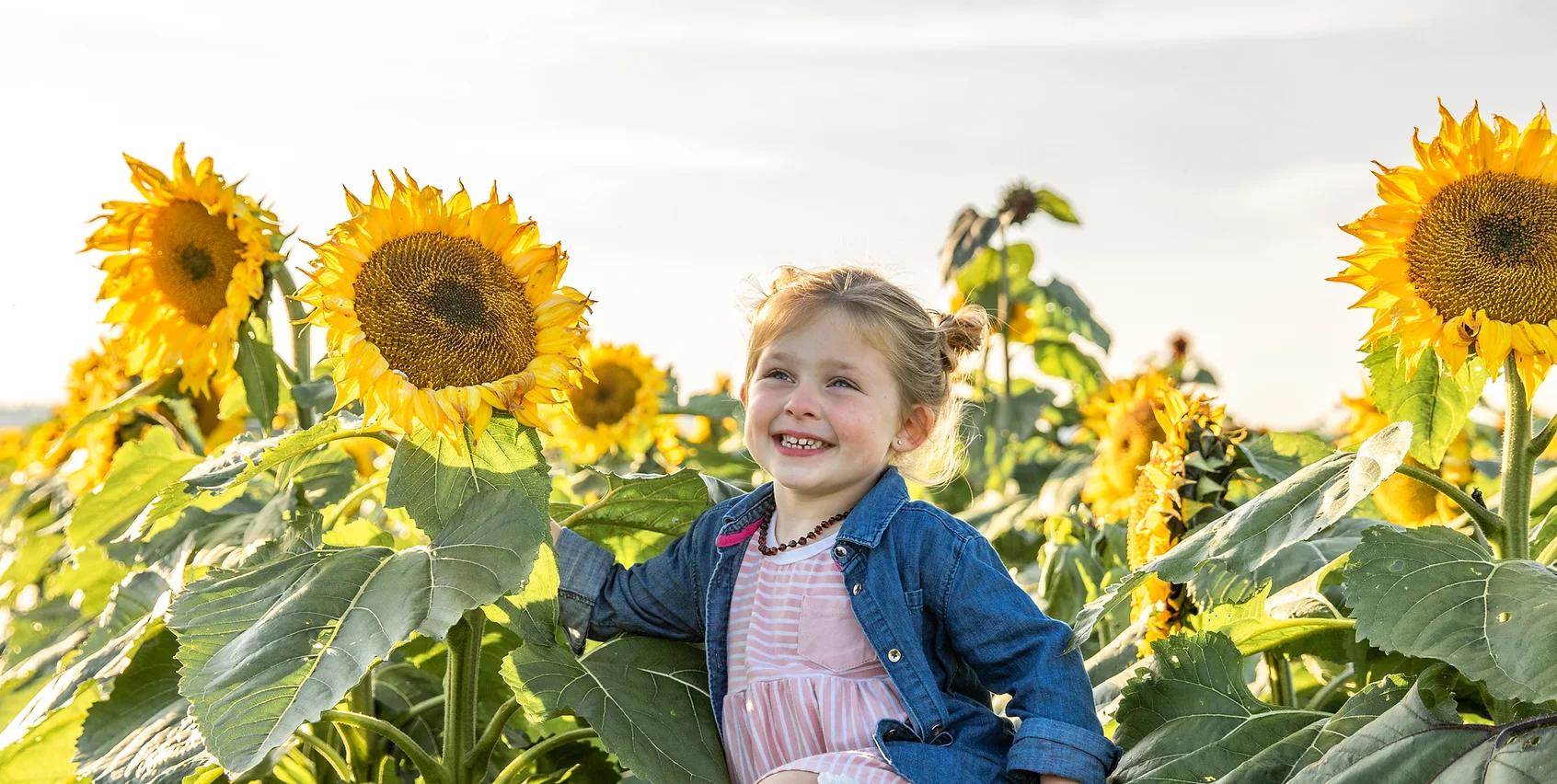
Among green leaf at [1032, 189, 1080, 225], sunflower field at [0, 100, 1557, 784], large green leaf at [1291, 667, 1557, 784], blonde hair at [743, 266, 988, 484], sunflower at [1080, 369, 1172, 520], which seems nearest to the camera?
large green leaf at [1291, 667, 1557, 784]

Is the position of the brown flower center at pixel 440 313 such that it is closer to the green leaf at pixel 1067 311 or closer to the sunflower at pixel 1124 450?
the sunflower at pixel 1124 450

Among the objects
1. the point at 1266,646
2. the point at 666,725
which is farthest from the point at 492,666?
the point at 1266,646

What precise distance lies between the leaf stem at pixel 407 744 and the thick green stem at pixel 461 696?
0.02m

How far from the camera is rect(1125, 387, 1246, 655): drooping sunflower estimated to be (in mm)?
2400

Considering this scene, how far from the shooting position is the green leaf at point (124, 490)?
2.73m

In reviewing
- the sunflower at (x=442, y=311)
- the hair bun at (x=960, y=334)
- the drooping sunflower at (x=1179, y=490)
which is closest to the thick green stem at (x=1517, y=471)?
the drooping sunflower at (x=1179, y=490)

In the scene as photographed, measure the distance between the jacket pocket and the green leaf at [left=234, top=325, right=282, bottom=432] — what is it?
3.76ft

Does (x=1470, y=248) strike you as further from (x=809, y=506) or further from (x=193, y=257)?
(x=193, y=257)

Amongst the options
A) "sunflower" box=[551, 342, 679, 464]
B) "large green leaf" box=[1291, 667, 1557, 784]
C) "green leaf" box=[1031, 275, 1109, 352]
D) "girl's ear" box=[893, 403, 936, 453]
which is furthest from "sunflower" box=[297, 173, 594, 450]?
"green leaf" box=[1031, 275, 1109, 352]

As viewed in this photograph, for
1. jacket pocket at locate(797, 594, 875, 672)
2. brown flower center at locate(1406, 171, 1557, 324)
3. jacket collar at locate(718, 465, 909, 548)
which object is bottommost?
jacket pocket at locate(797, 594, 875, 672)

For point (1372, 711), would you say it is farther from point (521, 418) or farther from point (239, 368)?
point (239, 368)

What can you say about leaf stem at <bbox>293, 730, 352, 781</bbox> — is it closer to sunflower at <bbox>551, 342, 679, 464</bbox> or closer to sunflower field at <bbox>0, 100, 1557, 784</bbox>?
sunflower field at <bbox>0, 100, 1557, 784</bbox>

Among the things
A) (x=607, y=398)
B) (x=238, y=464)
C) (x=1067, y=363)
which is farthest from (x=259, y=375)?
(x=1067, y=363)

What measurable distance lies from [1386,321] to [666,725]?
115 centimetres
